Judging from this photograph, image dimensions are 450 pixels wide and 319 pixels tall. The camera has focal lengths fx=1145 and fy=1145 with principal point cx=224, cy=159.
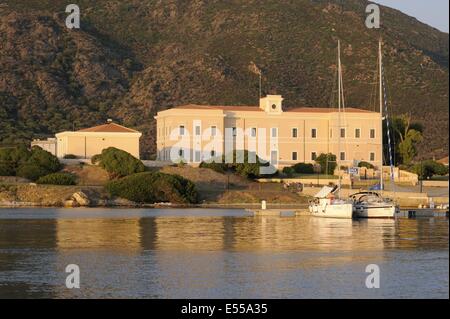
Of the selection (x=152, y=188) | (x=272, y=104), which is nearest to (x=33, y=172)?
(x=152, y=188)

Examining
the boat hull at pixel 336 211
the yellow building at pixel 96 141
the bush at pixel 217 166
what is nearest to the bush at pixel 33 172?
the yellow building at pixel 96 141

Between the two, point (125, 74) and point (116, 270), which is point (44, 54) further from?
point (116, 270)

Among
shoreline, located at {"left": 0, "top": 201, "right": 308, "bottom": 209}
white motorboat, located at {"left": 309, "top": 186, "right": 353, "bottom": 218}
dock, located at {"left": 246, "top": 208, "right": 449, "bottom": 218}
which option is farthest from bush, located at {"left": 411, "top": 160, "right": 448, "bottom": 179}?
white motorboat, located at {"left": 309, "top": 186, "right": 353, "bottom": 218}

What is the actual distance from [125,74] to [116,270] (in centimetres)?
12349

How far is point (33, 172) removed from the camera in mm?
85625

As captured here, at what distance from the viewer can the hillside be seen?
447ft

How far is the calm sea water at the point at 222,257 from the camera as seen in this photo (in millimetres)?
30781

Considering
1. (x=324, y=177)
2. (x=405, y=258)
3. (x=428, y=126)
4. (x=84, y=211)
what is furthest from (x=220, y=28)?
(x=405, y=258)

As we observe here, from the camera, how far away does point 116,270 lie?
35.2 m

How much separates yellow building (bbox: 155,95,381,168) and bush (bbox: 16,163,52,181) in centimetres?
1477

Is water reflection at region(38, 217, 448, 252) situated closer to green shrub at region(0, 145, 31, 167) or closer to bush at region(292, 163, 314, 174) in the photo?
green shrub at region(0, 145, 31, 167)

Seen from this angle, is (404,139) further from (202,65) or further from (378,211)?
(202,65)

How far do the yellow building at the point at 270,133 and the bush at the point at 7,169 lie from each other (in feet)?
50.5

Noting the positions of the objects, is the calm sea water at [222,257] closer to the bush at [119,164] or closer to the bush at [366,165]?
the bush at [119,164]
